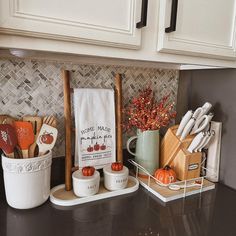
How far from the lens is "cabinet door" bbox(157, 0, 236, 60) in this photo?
2.27 feet

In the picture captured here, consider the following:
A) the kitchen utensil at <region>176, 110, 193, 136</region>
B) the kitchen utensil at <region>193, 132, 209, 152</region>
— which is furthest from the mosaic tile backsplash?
the kitchen utensil at <region>193, 132, 209, 152</region>

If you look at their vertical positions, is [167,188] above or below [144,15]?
below

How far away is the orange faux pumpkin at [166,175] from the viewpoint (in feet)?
2.99

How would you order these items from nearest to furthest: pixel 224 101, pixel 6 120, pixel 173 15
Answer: pixel 173 15, pixel 6 120, pixel 224 101

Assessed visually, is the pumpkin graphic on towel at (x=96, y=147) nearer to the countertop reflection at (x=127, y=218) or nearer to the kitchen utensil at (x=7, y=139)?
the countertop reflection at (x=127, y=218)

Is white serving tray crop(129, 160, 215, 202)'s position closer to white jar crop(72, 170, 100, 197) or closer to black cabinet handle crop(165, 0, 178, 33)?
white jar crop(72, 170, 100, 197)

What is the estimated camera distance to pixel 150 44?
2.27 ft

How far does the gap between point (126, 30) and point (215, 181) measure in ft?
2.58

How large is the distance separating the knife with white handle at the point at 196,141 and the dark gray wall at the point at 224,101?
16 cm

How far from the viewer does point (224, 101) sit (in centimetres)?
101

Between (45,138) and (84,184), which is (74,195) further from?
(45,138)

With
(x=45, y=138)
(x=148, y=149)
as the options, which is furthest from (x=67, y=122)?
(x=148, y=149)

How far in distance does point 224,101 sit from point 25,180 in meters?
0.86

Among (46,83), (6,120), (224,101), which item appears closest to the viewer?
(6,120)
